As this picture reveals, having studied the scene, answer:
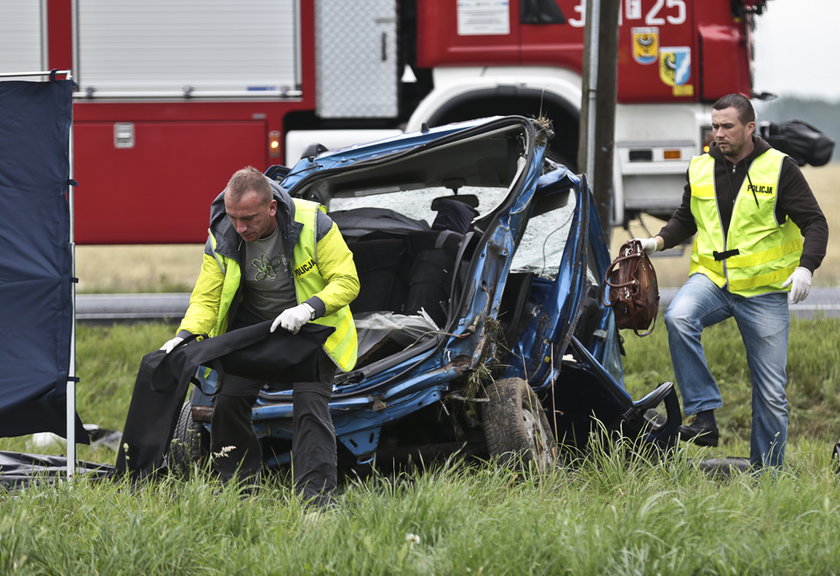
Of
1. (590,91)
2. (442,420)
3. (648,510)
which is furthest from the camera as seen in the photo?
(590,91)

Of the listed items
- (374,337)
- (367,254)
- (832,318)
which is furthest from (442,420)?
(832,318)

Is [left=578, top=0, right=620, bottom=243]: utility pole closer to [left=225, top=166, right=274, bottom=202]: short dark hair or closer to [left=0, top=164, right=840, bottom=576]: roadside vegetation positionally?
[left=0, top=164, right=840, bottom=576]: roadside vegetation

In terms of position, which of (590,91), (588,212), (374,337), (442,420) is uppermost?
(590,91)

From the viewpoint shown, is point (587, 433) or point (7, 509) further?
point (587, 433)

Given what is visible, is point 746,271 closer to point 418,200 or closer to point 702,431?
point 702,431

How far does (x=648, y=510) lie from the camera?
4414 millimetres

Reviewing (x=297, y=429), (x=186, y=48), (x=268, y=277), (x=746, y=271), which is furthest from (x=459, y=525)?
(x=186, y=48)

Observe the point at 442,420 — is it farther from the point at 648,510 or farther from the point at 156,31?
the point at 156,31

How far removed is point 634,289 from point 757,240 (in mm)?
632

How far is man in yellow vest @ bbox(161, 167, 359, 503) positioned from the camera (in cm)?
526

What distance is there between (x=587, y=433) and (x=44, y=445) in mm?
3241

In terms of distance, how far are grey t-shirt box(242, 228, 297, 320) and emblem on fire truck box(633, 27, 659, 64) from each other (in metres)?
5.36

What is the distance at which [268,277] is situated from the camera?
557 centimetres

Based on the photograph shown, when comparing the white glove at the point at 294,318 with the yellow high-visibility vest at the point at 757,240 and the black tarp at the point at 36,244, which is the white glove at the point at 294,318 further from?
the yellow high-visibility vest at the point at 757,240
